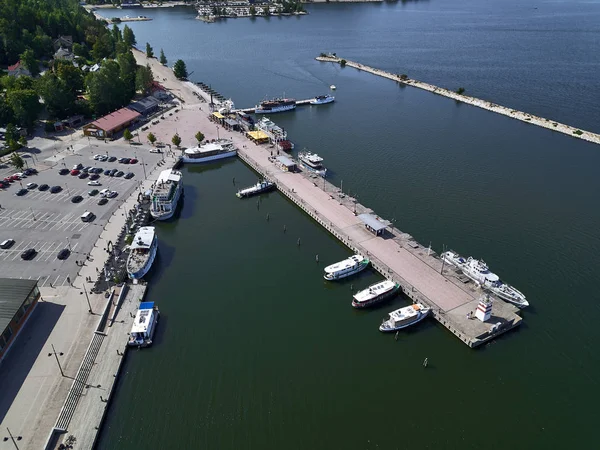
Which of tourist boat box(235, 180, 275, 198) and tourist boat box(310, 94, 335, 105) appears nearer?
tourist boat box(235, 180, 275, 198)

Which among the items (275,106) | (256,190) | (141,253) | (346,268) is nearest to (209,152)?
(256,190)

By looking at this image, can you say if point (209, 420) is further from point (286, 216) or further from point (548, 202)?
point (548, 202)

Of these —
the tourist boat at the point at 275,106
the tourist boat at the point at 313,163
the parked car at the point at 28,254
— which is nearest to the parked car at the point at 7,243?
the parked car at the point at 28,254

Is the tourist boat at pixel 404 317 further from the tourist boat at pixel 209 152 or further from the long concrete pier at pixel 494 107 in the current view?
the long concrete pier at pixel 494 107

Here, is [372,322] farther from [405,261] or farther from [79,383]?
[79,383]

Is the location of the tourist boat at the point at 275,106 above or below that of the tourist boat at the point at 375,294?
above

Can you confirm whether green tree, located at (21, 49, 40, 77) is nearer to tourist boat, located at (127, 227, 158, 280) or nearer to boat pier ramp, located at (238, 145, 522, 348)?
boat pier ramp, located at (238, 145, 522, 348)

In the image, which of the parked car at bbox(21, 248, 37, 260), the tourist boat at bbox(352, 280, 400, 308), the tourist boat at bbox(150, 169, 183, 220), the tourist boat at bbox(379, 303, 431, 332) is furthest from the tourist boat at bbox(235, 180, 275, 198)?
the tourist boat at bbox(379, 303, 431, 332)
